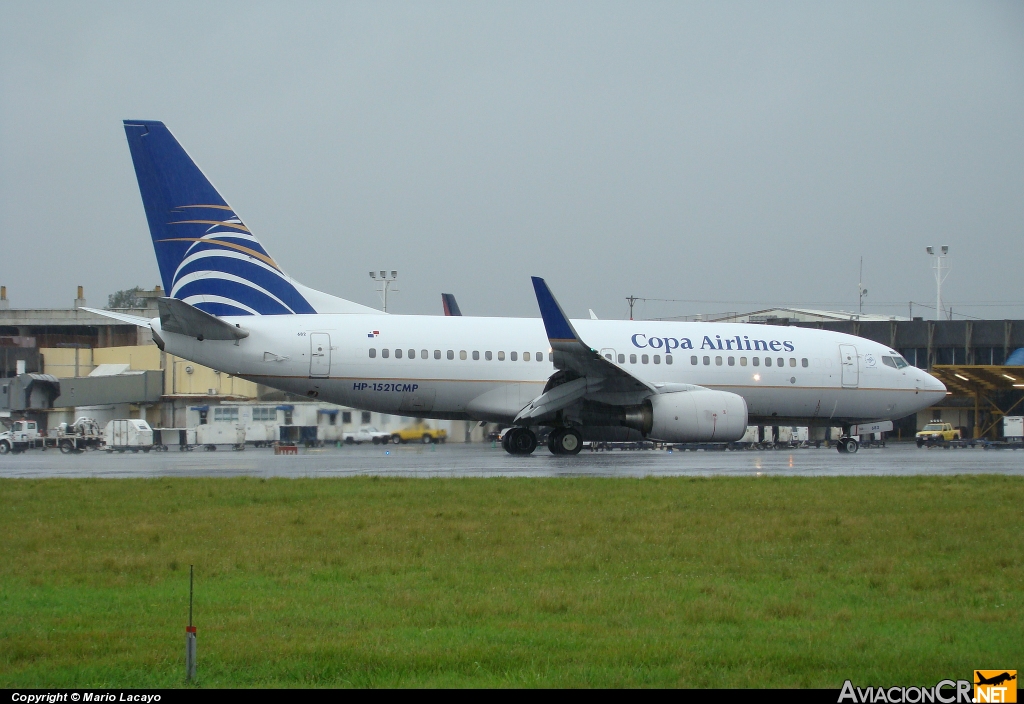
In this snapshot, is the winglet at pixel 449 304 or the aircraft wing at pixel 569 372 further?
the winglet at pixel 449 304

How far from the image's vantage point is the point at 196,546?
9516 mm

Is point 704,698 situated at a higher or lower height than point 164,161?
lower

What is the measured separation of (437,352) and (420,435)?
11.8 meters

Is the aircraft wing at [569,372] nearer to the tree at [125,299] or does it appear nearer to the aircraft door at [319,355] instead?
the aircraft door at [319,355]

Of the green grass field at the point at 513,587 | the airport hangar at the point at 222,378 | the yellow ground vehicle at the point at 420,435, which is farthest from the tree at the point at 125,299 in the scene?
the green grass field at the point at 513,587

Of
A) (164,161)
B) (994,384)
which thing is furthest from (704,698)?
(994,384)

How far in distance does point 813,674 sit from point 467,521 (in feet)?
20.6

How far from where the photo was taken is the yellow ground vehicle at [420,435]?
33.0 m

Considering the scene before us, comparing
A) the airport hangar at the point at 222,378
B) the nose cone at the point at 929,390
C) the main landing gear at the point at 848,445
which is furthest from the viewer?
the airport hangar at the point at 222,378

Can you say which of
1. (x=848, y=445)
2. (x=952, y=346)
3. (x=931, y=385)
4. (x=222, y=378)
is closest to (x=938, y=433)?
(x=952, y=346)

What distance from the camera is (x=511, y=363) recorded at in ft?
80.3

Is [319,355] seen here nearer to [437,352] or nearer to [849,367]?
[437,352]

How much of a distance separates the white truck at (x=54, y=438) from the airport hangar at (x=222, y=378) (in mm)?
3139

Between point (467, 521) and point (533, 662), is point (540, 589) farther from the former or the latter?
point (467, 521)
